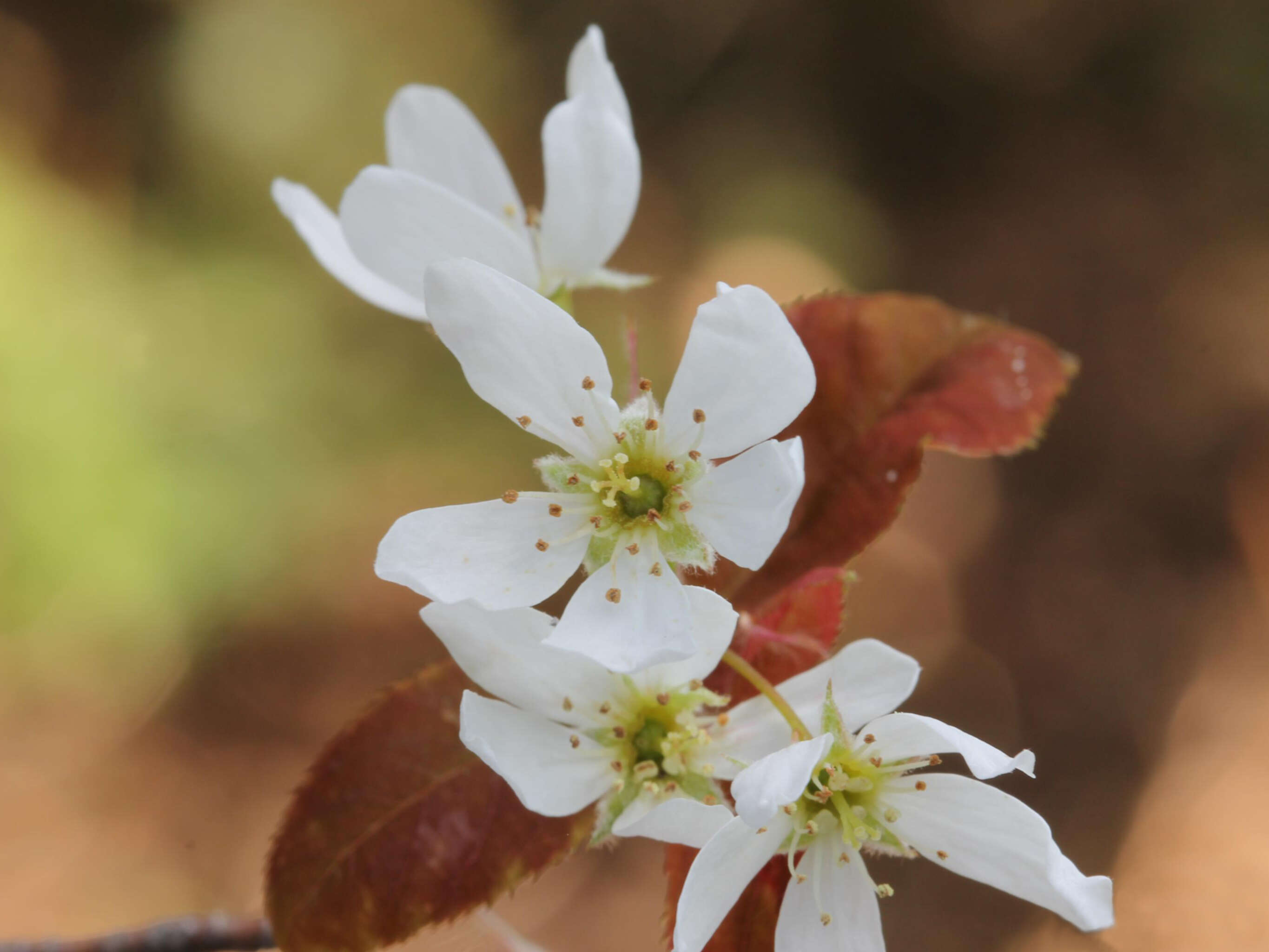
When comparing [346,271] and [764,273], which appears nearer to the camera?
[346,271]

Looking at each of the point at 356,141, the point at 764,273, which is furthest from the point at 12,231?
the point at 764,273

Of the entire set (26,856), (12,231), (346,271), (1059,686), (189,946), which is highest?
(346,271)

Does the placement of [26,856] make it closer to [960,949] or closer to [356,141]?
[356,141]

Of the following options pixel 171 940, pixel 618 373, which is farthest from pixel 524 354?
pixel 618 373

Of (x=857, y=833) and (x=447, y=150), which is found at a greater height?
(x=447, y=150)

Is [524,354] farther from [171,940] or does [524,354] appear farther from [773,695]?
[171,940]

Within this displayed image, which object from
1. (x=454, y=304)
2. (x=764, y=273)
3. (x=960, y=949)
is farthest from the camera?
(x=764, y=273)

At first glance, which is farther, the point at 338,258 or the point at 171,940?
the point at 171,940
